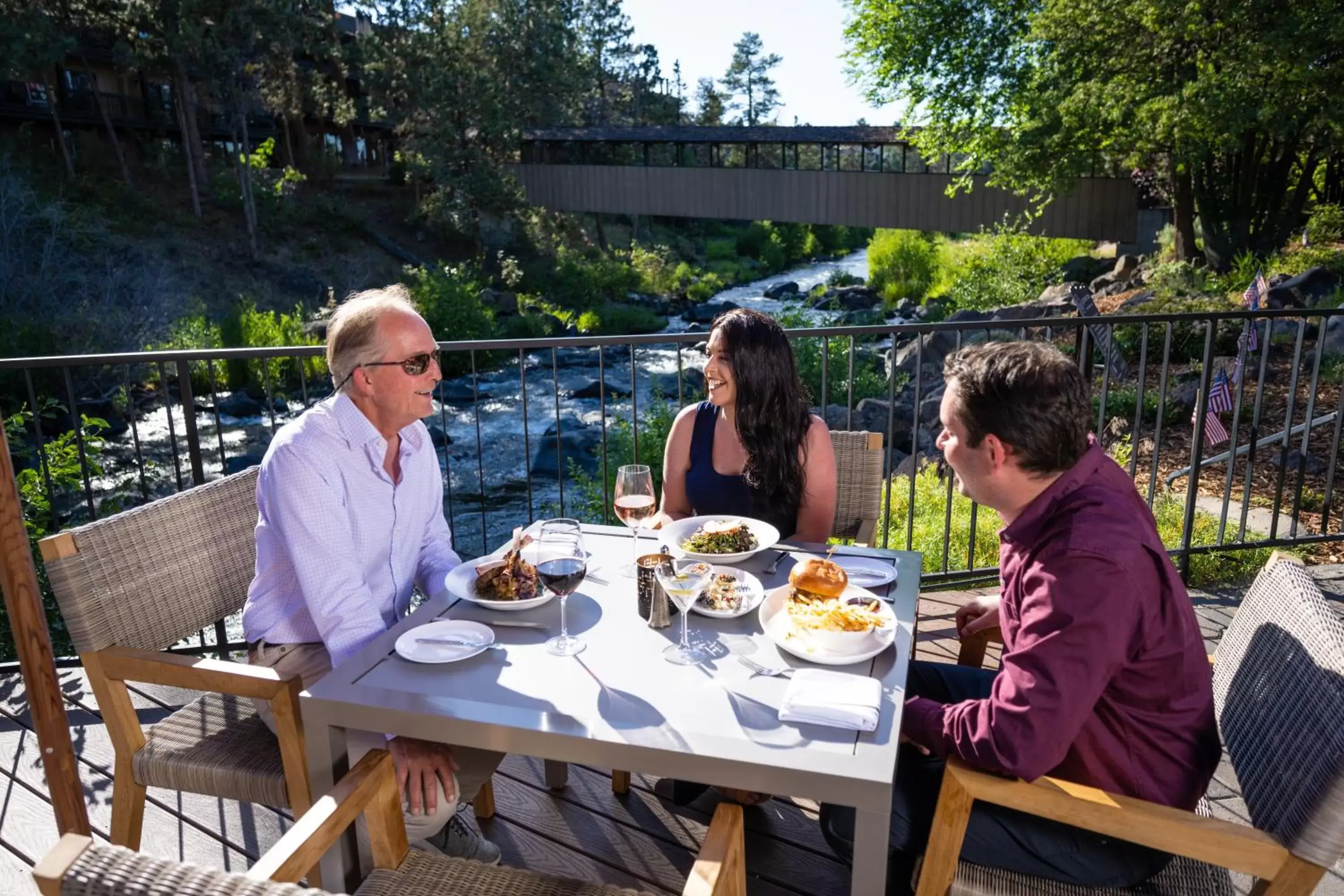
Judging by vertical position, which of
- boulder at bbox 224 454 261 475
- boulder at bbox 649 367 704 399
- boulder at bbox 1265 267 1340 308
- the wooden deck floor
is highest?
boulder at bbox 1265 267 1340 308

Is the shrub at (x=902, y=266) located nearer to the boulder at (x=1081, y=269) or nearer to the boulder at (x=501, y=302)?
the boulder at (x=1081, y=269)

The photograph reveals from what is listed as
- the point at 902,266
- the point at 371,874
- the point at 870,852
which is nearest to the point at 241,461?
the point at 371,874

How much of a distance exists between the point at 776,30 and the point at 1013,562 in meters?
69.6

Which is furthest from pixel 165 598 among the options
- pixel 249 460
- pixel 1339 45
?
pixel 1339 45

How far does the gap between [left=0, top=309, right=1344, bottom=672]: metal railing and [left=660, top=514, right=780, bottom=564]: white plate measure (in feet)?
3.11

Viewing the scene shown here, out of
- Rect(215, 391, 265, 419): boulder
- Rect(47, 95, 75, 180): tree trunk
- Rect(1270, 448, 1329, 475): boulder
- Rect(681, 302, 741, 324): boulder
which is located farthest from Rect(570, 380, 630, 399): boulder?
Rect(47, 95, 75, 180): tree trunk

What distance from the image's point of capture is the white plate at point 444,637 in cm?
183

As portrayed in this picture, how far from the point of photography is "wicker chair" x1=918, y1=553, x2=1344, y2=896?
1.46 m

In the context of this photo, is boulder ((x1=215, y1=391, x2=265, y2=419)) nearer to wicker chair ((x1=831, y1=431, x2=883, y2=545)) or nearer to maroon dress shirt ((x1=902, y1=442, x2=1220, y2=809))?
wicker chair ((x1=831, y1=431, x2=883, y2=545))

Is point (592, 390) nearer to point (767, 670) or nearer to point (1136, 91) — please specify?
point (1136, 91)

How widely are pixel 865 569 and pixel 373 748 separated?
117cm

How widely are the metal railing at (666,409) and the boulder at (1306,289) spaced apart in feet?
3.66

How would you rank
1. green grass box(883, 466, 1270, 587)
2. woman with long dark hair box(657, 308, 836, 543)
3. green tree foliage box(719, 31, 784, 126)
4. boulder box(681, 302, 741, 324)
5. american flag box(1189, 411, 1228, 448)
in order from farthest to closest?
1. green tree foliage box(719, 31, 784, 126)
2. boulder box(681, 302, 741, 324)
3. green grass box(883, 466, 1270, 587)
4. american flag box(1189, 411, 1228, 448)
5. woman with long dark hair box(657, 308, 836, 543)

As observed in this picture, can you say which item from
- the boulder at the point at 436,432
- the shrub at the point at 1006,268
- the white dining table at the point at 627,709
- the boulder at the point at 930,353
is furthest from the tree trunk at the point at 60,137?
the white dining table at the point at 627,709
